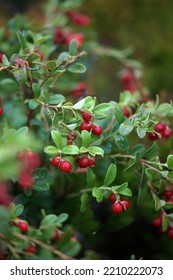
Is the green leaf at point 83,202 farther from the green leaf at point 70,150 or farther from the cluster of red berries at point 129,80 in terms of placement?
the cluster of red berries at point 129,80

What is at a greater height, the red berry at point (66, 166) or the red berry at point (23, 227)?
the red berry at point (66, 166)

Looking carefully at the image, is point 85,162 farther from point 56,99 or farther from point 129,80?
point 129,80

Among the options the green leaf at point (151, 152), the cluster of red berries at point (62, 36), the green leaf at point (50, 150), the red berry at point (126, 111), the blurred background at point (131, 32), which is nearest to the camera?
the green leaf at point (50, 150)

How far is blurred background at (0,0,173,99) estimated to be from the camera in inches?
84.6

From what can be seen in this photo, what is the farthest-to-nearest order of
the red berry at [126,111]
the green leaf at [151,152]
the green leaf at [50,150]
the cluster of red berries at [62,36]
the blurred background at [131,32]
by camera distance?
the blurred background at [131,32] < the cluster of red berries at [62,36] < the red berry at [126,111] < the green leaf at [151,152] < the green leaf at [50,150]

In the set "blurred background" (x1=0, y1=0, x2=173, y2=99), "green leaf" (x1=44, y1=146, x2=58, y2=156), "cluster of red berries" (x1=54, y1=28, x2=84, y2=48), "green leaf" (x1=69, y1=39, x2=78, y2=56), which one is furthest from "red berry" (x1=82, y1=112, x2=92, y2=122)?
"blurred background" (x1=0, y1=0, x2=173, y2=99)

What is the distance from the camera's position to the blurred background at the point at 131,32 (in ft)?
7.05

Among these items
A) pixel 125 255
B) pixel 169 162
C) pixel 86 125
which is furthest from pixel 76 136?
pixel 125 255

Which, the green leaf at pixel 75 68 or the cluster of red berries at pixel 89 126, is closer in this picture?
the cluster of red berries at pixel 89 126

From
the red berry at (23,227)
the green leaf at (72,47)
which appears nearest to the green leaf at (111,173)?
the red berry at (23,227)

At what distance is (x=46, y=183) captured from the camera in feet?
3.53

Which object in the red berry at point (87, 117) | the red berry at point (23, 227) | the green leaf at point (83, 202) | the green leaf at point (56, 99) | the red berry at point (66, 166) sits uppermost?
the green leaf at point (56, 99)

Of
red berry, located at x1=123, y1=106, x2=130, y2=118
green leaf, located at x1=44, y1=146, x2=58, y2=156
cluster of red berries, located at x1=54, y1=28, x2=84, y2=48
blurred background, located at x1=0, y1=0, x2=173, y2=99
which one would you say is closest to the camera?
green leaf, located at x1=44, y1=146, x2=58, y2=156

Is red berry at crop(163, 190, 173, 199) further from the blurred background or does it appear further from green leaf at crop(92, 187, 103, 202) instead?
the blurred background
